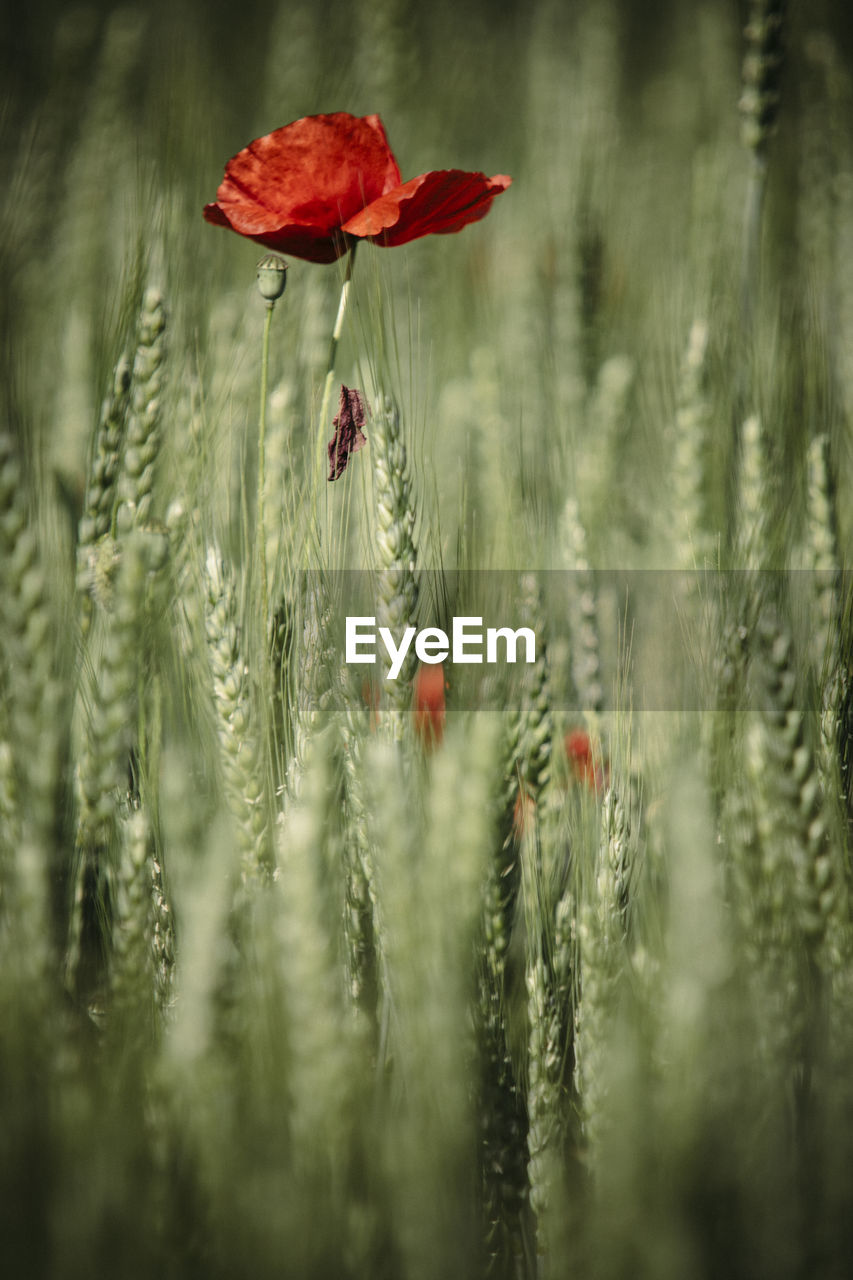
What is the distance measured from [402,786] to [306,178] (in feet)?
1.16

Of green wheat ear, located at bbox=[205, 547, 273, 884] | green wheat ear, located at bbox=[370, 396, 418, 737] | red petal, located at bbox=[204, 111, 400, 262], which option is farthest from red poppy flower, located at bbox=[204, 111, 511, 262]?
green wheat ear, located at bbox=[205, 547, 273, 884]

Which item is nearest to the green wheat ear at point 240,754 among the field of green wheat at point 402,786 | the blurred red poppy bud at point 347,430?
the field of green wheat at point 402,786

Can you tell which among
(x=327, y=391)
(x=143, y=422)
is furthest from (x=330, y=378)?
(x=143, y=422)

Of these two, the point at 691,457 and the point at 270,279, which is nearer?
the point at 270,279

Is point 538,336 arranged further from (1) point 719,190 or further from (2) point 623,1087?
(2) point 623,1087

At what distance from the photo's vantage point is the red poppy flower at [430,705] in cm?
48

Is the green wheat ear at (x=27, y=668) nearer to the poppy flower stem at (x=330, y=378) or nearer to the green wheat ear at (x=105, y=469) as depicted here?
the green wheat ear at (x=105, y=469)

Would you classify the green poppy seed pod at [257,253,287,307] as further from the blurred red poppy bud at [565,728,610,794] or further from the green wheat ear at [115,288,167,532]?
the blurred red poppy bud at [565,728,610,794]

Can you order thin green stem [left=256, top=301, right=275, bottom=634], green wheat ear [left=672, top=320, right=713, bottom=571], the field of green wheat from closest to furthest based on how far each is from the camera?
the field of green wheat
thin green stem [left=256, top=301, right=275, bottom=634]
green wheat ear [left=672, top=320, right=713, bottom=571]

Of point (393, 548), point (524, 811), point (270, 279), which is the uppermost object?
point (270, 279)

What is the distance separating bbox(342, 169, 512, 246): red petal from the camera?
44 cm

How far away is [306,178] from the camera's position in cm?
49

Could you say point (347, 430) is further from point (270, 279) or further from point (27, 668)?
point (27, 668)

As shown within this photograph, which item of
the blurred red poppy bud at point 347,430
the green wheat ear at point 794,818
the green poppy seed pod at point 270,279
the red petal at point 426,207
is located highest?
the red petal at point 426,207
